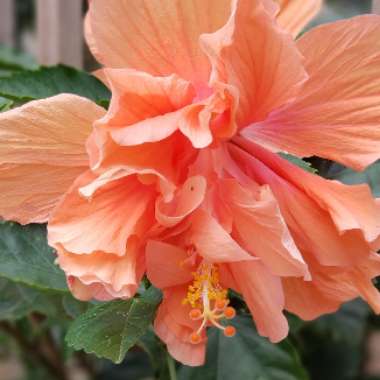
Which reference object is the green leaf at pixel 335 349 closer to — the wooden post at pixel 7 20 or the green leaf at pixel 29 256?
the green leaf at pixel 29 256

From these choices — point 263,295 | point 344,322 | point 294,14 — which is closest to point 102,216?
point 263,295

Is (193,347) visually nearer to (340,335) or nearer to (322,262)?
(322,262)

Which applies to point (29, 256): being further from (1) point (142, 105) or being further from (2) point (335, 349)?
(2) point (335, 349)

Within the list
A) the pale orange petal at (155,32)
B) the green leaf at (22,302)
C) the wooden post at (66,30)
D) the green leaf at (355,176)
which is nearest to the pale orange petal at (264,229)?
the pale orange petal at (155,32)

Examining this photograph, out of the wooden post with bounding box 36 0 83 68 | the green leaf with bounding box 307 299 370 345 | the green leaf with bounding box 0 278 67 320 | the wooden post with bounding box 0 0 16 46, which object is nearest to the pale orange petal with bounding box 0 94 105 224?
the green leaf with bounding box 0 278 67 320

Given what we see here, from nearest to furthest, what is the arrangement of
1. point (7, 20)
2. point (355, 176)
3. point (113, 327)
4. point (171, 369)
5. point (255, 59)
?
point (255, 59) < point (113, 327) < point (171, 369) < point (355, 176) < point (7, 20)
